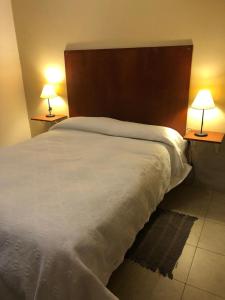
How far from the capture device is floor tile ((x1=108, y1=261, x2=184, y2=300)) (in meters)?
1.44

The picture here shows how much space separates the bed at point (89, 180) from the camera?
1.03 meters

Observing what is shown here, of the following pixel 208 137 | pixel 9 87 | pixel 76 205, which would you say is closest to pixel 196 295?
pixel 76 205

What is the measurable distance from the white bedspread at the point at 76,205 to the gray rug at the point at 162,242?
11.9 inches

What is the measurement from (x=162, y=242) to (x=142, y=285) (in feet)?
1.35

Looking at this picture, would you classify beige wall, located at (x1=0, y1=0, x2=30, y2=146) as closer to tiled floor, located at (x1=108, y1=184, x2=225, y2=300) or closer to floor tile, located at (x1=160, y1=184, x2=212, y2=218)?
floor tile, located at (x1=160, y1=184, x2=212, y2=218)

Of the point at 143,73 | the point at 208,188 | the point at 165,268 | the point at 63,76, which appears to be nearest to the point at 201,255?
the point at 165,268

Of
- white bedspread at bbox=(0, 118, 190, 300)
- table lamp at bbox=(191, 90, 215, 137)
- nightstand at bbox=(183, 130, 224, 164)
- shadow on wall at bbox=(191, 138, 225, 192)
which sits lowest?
shadow on wall at bbox=(191, 138, 225, 192)

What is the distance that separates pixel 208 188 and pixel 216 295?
1260 mm

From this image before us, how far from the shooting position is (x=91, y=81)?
274 cm

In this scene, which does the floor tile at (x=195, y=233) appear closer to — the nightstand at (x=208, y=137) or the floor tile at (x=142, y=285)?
the floor tile at (x=142, y=285)

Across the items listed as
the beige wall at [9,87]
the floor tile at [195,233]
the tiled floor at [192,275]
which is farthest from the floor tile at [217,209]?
the beige wall at [9,87]

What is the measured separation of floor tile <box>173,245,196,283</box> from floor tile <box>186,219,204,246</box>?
0.06m

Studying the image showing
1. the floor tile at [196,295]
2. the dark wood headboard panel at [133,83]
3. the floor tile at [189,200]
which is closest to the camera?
the floor tile at [196,295]

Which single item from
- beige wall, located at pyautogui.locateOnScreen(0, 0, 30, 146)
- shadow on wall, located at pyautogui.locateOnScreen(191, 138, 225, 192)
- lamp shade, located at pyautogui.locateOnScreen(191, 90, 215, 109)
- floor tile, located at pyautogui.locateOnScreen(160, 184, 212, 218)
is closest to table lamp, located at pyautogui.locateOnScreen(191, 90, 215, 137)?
lamp shade, located at pyautogui.locateOnScreen(191, 90, 215, 109)
